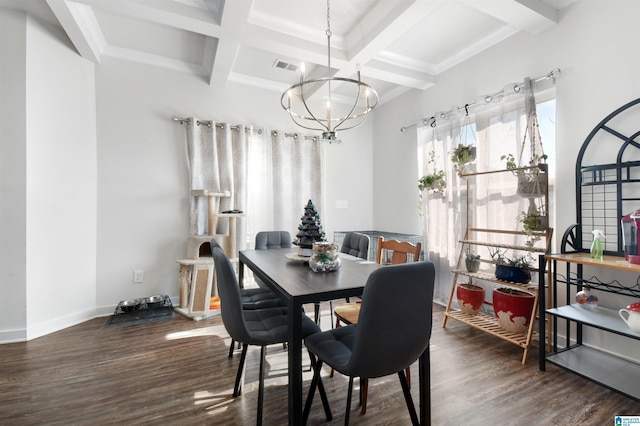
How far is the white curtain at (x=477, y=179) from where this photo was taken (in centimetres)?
264

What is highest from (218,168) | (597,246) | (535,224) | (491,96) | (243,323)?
(491,96)

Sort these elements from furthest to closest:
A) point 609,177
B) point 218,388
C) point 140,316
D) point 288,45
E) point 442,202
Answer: point 442,202 → point 140,316 → point 288,45 → point 609,177 → point 218,388

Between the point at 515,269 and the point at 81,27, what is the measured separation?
4110 mm

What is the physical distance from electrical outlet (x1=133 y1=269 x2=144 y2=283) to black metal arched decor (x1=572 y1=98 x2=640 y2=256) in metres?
4.03

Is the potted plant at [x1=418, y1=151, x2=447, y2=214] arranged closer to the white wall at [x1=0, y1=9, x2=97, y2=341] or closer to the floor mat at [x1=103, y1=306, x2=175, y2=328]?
the floor mat at [x1=103, y1=306, x2=175, y2=328]

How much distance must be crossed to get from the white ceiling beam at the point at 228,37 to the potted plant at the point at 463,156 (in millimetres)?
2230

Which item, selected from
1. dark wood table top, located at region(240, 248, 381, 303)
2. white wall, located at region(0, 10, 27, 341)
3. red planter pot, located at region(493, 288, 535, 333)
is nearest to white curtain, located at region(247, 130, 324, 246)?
dark wood table top, located at region(240, 248, 381, 303)

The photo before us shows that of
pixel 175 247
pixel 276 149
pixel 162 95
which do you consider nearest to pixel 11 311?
pixel 175 247

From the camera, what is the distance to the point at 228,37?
252 centimetres

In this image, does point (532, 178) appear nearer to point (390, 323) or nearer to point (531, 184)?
point (531, 184)

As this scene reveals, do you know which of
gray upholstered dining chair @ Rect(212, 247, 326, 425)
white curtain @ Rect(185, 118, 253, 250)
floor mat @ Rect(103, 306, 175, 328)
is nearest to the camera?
gray upholstered dining chair @ Rect(212, 247, 326, 425)

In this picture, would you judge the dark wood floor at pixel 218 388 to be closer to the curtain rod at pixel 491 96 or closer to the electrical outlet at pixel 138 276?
the electrical outlet at pixel 138 276

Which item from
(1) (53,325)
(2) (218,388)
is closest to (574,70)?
(2) (218,388)

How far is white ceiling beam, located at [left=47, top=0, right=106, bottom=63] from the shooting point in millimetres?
2223
